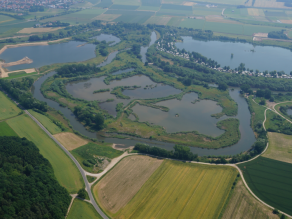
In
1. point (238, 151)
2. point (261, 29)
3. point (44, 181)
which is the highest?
point (261, 29)

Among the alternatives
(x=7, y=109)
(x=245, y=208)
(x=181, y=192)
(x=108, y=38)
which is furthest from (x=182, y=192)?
(x=108, y=38)

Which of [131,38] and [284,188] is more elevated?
[131,38]

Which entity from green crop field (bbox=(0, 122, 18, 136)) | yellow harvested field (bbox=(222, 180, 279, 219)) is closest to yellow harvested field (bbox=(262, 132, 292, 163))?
yellow harvested field (bbox=(222, 180, 279, 219))

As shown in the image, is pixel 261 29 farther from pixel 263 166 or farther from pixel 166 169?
pixel 166 169

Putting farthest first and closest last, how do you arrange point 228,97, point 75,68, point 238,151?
1. point 75,68
2. point 228,97
3. point 238,151

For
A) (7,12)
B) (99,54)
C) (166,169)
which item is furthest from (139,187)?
(7,12)

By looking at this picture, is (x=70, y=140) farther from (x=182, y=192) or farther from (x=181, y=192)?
(x=182, y=192)

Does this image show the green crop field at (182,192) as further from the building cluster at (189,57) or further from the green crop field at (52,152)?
the building cluster at (189,57)
